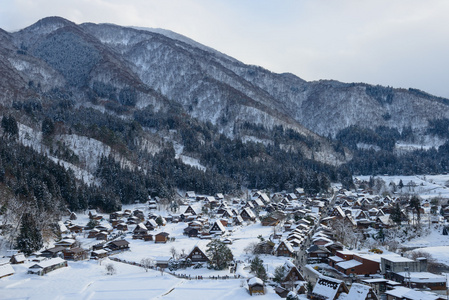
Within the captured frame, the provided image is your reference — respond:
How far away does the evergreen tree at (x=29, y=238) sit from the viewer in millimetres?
48625

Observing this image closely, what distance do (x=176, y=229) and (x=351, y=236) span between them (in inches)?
1262

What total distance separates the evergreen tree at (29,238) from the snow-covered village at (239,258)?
1.28 meters

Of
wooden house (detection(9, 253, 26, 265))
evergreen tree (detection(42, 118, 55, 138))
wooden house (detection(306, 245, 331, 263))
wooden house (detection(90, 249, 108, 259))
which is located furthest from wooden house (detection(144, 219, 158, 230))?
evergreen tree (detection(42, 118, 55, 138))

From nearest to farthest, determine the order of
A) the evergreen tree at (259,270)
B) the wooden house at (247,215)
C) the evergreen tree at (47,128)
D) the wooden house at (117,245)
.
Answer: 1. the evergreen tree at (259,270)
2. the wooden house at (117,245)
3. the wooden house at (247,215)
4. the evergreen tree at (47,128)

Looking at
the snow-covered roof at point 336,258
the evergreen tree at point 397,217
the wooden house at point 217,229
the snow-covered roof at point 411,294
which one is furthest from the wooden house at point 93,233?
the evergreen tree at point 397,217

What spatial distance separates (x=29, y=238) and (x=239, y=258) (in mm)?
28767

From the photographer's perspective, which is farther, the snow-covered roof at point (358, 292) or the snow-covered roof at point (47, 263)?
the snow-covered roof at point (47, 263)

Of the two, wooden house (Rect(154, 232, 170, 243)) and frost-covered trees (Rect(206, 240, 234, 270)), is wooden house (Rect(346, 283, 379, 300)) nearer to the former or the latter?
frost-covered trees (Rect(206, 240, 234, 270))

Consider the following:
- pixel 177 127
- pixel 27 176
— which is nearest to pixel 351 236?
pixel 27 176

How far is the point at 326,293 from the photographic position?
112 ft

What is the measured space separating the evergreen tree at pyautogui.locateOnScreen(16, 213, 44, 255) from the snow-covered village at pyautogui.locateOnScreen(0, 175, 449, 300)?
1.28 meters

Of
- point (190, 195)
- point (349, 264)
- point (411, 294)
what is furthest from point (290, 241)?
point (190, 195)

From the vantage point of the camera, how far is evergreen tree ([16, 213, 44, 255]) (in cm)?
4862

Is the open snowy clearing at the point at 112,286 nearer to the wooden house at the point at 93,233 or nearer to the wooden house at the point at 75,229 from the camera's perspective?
the wooden house at the point at 93,233
